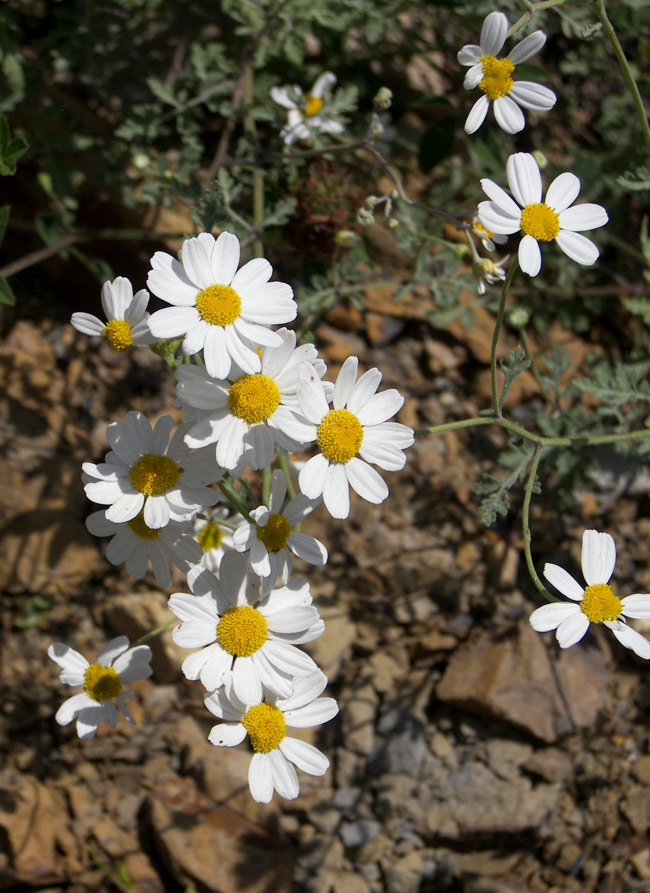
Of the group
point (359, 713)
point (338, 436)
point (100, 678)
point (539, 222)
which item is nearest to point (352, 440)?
point (338, 436)

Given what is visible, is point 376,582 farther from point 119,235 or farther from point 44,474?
point 119,235

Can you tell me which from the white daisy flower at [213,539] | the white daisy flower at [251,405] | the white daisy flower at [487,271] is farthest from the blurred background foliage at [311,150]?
the white daisy flower at [251,405]

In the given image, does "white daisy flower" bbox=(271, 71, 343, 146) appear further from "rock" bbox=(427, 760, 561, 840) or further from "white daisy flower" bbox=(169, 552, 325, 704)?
"rock" bbox=(427, 760, 561, 840)

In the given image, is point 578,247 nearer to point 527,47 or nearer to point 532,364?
point 527,47

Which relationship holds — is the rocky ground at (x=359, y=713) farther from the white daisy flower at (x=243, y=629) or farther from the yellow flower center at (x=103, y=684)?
the white daisy flower at (x=243, y=629)

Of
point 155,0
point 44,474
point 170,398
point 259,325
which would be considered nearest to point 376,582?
point 170,398

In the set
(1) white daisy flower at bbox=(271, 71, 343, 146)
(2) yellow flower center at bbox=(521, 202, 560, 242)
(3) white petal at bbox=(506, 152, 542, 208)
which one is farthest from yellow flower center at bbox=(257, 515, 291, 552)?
(1) white daisy flower at bbox=(271, 71, 343, 146)
